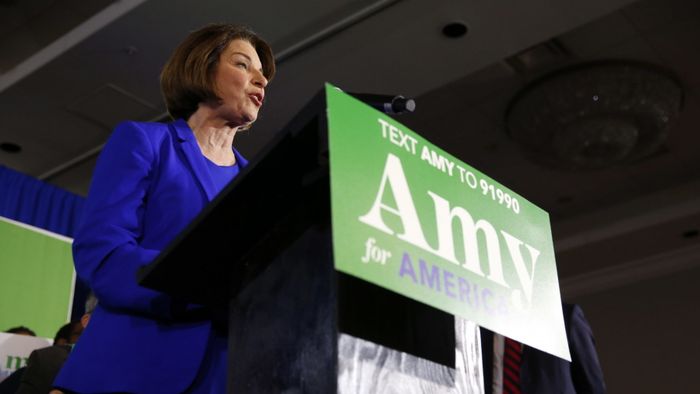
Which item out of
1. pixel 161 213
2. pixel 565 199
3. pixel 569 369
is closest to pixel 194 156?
pixel 161 213

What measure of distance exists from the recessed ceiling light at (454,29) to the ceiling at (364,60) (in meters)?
0.04

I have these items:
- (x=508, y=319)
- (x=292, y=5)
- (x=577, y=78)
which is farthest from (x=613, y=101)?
(x=508, y=319)

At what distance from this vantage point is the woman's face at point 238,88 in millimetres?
1182

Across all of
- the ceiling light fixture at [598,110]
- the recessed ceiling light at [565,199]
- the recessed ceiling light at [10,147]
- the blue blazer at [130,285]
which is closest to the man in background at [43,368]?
the blue blazer at [130,285]

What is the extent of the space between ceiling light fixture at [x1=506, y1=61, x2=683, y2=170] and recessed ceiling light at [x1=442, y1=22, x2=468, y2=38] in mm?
1365

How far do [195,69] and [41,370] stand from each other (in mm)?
1790

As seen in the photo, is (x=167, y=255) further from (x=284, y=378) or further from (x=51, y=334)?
(x=51, y=334)

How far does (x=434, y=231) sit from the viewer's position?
0.72m

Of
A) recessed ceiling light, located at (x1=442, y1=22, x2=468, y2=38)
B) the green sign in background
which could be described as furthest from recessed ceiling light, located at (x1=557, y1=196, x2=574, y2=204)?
the green sign in background

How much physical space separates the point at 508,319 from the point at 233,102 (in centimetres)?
57

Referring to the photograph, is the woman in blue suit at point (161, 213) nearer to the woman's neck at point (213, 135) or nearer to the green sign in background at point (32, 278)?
the woman's neck at point (213, 135)

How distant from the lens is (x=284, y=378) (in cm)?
74

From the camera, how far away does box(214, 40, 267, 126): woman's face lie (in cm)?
118

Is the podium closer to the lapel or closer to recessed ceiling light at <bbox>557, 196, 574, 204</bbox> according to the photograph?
the lapel
